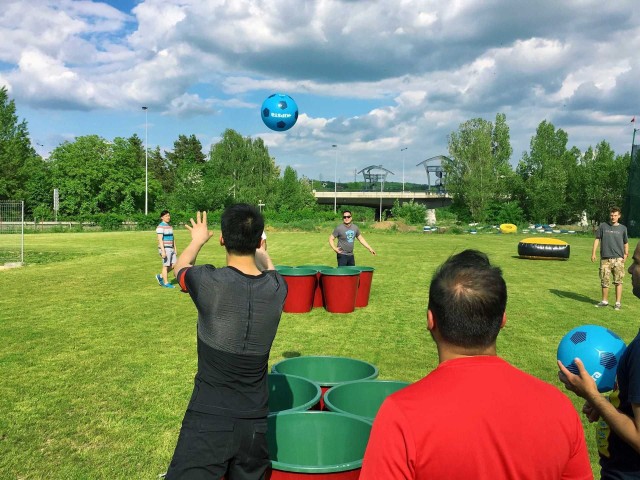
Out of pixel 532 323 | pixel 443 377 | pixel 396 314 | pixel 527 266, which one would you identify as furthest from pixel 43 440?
pixel 527 266

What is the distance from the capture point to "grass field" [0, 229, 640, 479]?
4.84 metres

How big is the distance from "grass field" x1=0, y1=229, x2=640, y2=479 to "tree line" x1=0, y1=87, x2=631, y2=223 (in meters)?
44.9

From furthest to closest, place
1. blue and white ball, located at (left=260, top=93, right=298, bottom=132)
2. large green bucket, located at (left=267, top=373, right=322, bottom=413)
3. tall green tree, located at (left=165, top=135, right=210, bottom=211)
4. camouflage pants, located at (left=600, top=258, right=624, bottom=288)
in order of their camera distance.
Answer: tall green tree, located at (left=165, top=135, right=210, bottom=211) < camouflage pants, located at (left=600, top=258, right=624, bottom=288) < blue and white ball, located at (left=260, top=93, right=298, bottom=132) < large green bucket, located at (left=267, top=373, right=322, bottom=413)

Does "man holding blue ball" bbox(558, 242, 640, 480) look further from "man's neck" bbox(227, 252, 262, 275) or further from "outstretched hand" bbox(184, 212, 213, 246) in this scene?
"outstretched hand" bbox(184, 212, 213, 246)

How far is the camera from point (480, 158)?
68.5 m

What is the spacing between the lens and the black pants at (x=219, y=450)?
2.63 metres

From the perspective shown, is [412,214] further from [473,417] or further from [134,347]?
[473,417]

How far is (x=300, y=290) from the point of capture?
1063 centimetres

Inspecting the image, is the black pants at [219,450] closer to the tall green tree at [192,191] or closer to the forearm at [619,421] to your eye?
the forearm at [619,421]

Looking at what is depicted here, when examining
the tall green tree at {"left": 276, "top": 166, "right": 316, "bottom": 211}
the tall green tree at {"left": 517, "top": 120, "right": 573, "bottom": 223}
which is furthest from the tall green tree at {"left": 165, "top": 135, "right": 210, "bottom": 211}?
the tall green tree at {"left": 517, "top": 120, "right": 573, "bottom": 223}

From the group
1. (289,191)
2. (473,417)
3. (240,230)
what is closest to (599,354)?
(473,417)

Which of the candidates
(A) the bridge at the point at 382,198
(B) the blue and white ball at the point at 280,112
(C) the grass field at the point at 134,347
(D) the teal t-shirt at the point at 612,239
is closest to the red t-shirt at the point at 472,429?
(C) the grass field at the point at 134,347

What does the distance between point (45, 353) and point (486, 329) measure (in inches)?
310

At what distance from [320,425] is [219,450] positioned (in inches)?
38.9
